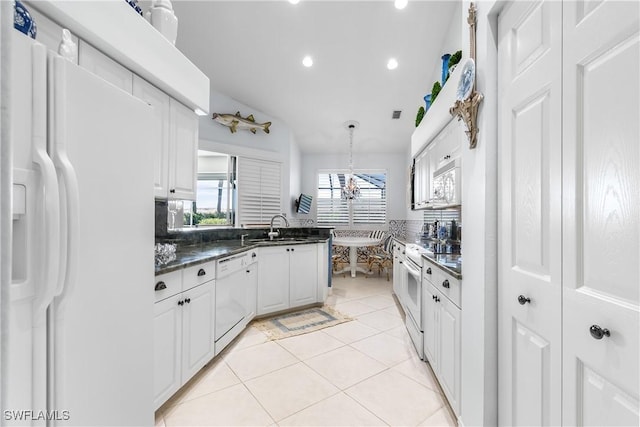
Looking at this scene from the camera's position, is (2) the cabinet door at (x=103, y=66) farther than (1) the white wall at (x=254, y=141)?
No

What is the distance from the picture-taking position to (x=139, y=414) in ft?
3.78

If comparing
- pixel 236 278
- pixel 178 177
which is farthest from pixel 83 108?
pixel 236 278

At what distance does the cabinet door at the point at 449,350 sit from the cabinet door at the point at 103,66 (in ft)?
8.07

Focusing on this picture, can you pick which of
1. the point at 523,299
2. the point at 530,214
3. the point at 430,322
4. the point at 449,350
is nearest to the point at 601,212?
the point at 530,214

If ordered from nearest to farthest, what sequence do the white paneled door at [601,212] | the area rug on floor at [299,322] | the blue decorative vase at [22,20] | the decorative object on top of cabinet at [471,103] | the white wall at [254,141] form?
the white paneled door at [601,212], the blue decorative vase at [22,20], the decorative object on top of cabinet at [471,103], the area rug on floor at [299,322], the white wall at [254,141]

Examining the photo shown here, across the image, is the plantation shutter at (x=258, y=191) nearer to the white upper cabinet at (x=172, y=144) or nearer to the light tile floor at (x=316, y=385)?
the white upper cabinet at (x=172, y=144)

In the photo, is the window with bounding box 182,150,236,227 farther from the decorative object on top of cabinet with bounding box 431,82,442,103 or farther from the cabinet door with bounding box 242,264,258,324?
the decorative object on top of cabinet with bounding box 431,82,442,103

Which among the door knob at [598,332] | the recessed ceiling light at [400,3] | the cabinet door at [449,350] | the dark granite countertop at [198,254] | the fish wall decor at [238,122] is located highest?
the recessed ceiling light at [400,3]

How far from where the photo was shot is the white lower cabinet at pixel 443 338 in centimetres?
162

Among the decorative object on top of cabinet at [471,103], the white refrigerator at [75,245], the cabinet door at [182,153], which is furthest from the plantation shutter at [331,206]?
the white refrigerator at [75,245]

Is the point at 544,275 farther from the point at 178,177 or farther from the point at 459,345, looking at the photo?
the point at 178,177

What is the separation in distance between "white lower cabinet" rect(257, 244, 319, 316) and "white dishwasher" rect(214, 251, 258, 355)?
0.20 meters

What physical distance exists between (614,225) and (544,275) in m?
0.33

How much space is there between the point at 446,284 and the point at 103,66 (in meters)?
2.43
